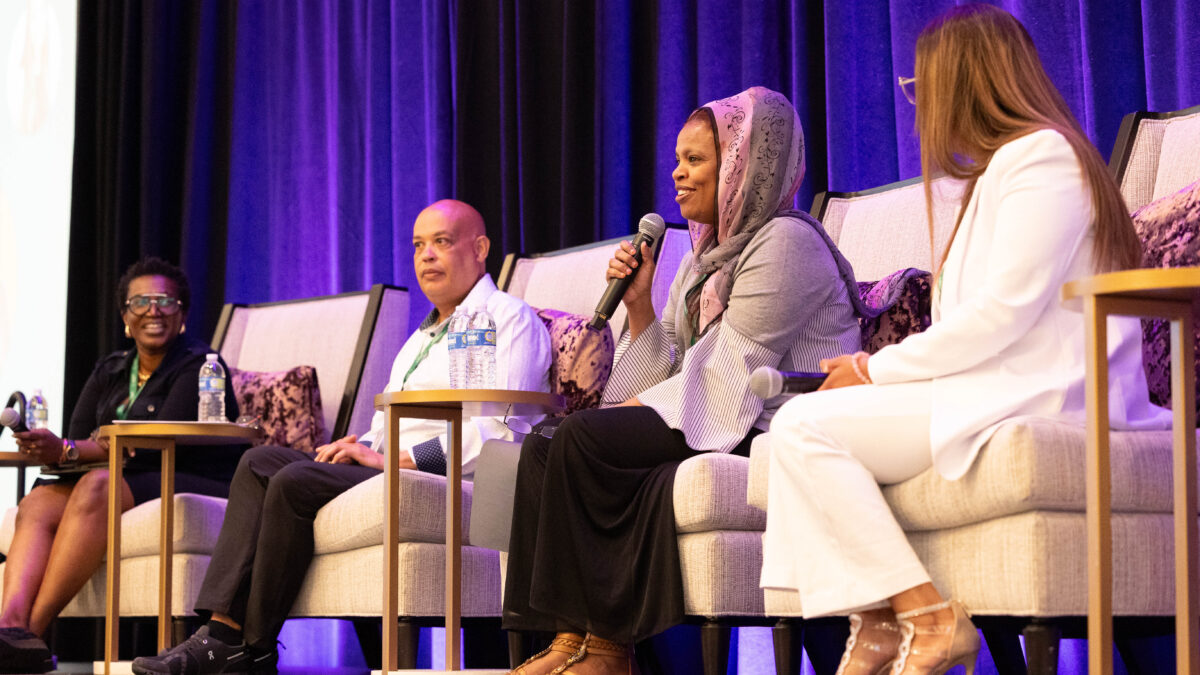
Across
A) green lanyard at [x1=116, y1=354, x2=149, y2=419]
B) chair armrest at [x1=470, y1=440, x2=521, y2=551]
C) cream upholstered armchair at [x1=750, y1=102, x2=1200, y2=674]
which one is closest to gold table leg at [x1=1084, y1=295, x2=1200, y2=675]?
cream upholstered armchair at [x1=750, y1=102, x2=1200, y2=674]

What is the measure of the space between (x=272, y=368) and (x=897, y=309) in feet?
7.06

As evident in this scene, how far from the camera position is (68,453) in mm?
3496

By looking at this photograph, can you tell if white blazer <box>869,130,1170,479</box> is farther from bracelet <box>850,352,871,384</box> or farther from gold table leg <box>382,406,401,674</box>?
gold table leg <box>382,406,401,674</box>

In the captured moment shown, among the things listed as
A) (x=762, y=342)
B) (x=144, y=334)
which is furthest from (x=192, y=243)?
(x=762, y=342)

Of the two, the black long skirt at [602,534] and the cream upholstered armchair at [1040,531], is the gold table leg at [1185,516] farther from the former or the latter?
the black long skirt at [602,534]

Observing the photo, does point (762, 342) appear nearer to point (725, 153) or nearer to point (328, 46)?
point (725, 153)

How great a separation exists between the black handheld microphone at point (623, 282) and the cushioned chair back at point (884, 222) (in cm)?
49

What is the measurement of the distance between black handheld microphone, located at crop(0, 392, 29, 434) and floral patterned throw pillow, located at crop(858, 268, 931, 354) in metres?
1.93

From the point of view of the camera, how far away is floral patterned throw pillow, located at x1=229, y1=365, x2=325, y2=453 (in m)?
3.81

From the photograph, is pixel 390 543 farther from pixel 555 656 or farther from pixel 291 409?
pixel 291 409

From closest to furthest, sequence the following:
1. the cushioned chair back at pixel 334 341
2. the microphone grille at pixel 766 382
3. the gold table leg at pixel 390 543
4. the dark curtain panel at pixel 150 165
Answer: the microphone grille at pixel 766 382, the gold table leg at pixel 390 543, the cushioned chair back at pixel 334 341, the dark curtain panel at pixel 150 165

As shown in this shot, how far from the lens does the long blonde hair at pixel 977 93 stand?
6.59 feet

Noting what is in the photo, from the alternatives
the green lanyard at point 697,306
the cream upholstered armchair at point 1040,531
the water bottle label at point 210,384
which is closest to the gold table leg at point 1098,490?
the cream upholstered armchair at point 1040,531

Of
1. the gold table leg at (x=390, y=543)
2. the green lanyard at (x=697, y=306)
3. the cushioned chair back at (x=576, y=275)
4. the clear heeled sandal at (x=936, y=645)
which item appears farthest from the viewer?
the cushioned chair back at (x=576, y=275)
